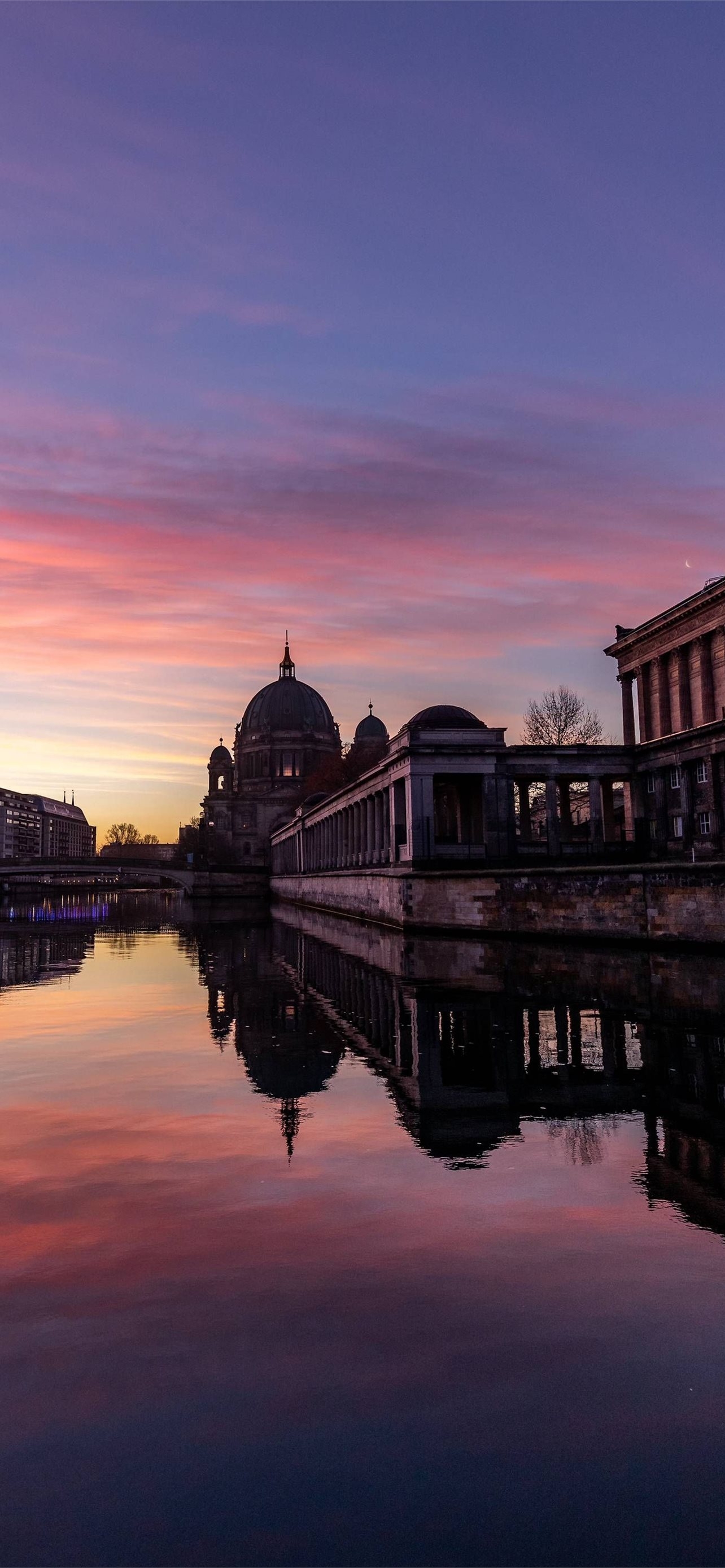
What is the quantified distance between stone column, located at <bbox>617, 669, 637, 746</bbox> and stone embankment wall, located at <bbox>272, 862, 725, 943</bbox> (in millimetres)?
34366

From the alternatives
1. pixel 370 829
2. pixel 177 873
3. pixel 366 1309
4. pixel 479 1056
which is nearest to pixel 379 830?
pixel 370 829

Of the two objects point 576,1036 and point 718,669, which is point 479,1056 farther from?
point 718,669

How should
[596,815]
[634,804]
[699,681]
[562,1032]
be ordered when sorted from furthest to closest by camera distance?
[699,681]
[634,804]
[596,815]
[562,1032]

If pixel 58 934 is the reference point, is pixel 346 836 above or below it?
above

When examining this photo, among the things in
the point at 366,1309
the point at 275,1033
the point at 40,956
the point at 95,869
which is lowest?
the point at 40,956

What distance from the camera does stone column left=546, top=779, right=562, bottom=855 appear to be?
2425 inches

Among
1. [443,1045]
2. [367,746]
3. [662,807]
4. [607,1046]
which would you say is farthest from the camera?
[367,746]

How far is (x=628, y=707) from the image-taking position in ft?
270

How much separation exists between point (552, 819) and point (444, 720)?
9.20 meters

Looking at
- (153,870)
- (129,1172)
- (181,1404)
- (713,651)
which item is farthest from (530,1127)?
(153,870)

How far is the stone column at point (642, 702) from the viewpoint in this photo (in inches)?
3191

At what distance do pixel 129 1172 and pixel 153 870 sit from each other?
126 m

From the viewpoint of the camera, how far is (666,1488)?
165 inches

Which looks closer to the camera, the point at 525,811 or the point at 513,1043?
the point at 513,1043
